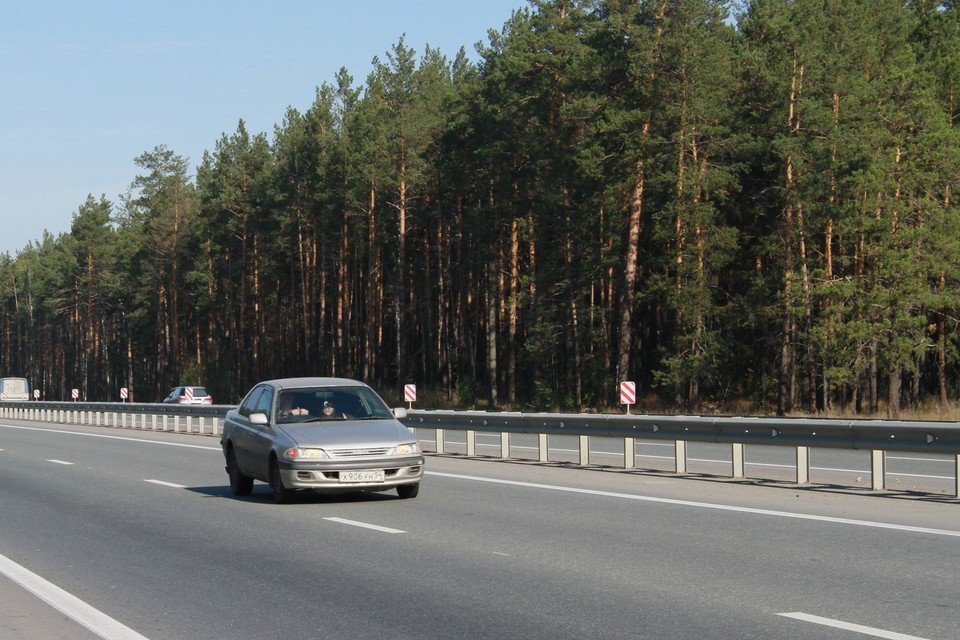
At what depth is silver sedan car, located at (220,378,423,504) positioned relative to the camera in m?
15.9

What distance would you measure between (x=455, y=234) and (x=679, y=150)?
32.0 m

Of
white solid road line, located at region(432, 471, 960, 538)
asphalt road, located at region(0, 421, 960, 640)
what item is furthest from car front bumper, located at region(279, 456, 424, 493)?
white solid road line, located at region(432, 471, 960, 538)

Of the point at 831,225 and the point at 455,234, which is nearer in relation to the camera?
the point at 831,225

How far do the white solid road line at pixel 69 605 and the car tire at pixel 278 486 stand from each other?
4707mm

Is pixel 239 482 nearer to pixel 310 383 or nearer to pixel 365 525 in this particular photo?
pixel 310 383

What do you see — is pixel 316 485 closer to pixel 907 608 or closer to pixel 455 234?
pixel 907 608

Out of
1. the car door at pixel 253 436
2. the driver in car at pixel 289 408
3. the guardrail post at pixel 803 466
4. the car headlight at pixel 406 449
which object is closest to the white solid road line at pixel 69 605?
the car door at pixel 253 436

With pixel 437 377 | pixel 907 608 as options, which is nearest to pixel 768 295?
pixel 437 377

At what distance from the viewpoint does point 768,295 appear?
5422 centimetres

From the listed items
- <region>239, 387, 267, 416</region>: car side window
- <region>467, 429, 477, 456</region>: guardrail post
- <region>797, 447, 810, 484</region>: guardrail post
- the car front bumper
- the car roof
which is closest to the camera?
the car front bumper

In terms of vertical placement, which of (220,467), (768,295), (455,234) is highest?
(455,234)

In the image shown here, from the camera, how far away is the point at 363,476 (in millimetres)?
15945

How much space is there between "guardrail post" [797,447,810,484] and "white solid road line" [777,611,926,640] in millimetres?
9553

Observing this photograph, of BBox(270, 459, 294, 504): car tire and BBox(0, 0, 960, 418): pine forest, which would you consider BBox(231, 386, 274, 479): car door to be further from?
BBox(0, 0, 960, 418): pine forest
